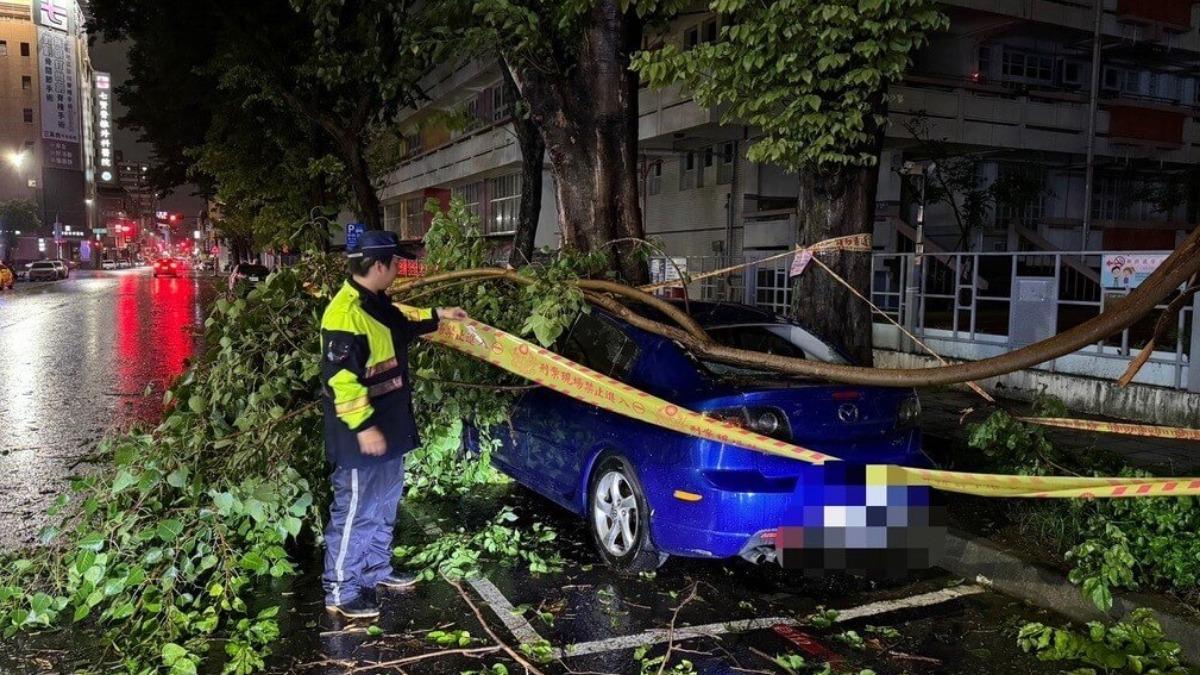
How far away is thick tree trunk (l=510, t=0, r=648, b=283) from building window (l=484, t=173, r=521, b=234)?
22878mm

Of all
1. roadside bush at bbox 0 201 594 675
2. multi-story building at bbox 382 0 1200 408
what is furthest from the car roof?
multi-story building at bbox 382 0 1200 408

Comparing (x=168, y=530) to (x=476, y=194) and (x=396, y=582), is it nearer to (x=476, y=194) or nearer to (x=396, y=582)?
(x=396, y=582)

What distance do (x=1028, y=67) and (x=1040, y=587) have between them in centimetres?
2170

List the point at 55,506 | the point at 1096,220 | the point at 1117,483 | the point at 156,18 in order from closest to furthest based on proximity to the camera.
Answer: the point at 1117,483 < the point at 55,506 < the point at 156,18 < the point at 1096,220

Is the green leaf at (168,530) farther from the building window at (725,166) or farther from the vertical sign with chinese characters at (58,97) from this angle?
the vertical sign with chinese characters at (58,97)

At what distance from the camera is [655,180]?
25.0 metres

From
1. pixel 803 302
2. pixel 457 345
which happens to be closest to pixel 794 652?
pixel 457 345

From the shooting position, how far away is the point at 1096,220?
24078 millimetres

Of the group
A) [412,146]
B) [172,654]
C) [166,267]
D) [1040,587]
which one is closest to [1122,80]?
[1040,587]

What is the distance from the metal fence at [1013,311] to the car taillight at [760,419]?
12.7ft

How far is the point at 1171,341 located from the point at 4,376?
14.8m

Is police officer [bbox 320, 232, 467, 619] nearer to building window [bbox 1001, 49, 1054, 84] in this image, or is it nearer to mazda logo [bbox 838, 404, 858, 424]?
mazda logo [bbox 838, 404, 858, 424]

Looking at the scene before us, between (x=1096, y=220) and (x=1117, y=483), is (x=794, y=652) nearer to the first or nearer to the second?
(x=1117, y=483)

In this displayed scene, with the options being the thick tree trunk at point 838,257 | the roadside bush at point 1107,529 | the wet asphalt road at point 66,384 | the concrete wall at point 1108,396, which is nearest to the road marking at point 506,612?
the wet asphalt road at point 66,384
